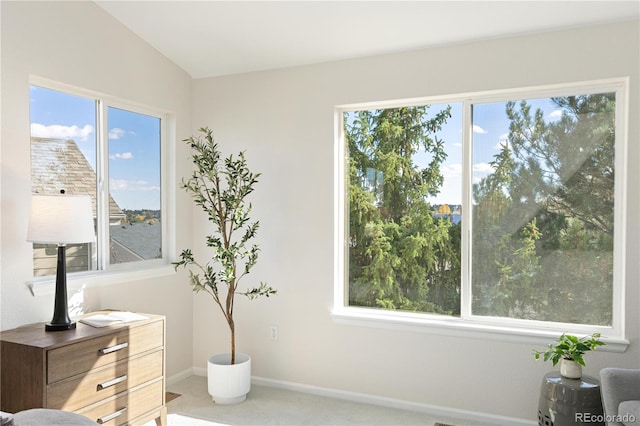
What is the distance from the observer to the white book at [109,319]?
2.70 meters

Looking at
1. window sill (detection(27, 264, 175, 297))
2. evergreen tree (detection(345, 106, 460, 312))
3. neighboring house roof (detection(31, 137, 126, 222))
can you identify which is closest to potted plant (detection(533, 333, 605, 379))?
evergreen tree (detection(345, 106, 460, 312))

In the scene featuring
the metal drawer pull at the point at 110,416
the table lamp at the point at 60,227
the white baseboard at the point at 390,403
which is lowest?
the white baseboard at the point at 390,403

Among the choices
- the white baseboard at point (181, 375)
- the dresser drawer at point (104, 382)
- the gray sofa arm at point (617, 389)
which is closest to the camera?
the gray sofa arm at point (617, 389)

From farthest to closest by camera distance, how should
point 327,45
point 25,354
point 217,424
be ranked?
point 327,45
point 217,424
point 25,354

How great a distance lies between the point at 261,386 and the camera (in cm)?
377

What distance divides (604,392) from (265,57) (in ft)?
9.91

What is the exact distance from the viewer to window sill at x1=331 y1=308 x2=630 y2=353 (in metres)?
2.94

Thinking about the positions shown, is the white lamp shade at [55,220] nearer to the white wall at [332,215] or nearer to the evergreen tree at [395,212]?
the white wall at [332,215]

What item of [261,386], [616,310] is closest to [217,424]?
[261,386]

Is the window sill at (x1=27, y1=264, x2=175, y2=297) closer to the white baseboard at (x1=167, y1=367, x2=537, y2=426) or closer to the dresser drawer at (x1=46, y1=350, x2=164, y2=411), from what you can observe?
the dresser drawer at (x1=46, y1=350, x2=164, y2=411)

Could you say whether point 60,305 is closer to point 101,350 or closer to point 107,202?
point 101,350

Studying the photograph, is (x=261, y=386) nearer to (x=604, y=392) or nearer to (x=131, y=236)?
(x=131, y=236)

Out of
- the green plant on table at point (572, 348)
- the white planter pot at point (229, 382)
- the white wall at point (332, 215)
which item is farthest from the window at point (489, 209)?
the white planter pot at point (229, 382)

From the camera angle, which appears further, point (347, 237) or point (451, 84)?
point (347, 237)
